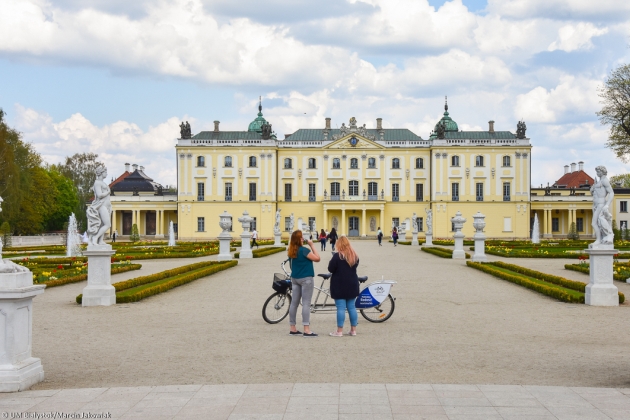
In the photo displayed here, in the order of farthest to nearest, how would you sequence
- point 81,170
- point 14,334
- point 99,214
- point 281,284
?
point 81,170
point 99,214
point 281,284
point 14,334

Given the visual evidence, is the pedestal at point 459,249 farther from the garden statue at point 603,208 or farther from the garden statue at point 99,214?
the garden statue at point 99,214

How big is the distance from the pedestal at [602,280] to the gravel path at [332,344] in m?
0.41

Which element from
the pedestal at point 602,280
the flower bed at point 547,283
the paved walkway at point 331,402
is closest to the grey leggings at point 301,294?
the paved walkway at point 331,402

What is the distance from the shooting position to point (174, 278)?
60.1ft

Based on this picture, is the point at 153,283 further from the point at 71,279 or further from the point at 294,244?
the point at 294,244

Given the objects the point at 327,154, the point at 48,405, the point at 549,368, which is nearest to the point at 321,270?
the point at 549,368

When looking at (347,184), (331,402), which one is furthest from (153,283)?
(347,184)

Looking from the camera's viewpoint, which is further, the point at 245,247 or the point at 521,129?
the point at 521,129

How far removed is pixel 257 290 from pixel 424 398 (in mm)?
10743

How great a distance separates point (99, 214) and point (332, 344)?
695cm

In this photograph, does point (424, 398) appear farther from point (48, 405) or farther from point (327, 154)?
point (327, 154)

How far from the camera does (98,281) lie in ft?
44.8

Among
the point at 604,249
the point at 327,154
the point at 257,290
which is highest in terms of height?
the point at 327,154

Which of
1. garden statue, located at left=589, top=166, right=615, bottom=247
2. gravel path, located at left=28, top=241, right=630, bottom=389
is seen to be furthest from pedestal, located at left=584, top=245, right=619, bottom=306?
gravel path, located at left=28, top=241, right=630, bottom=389
